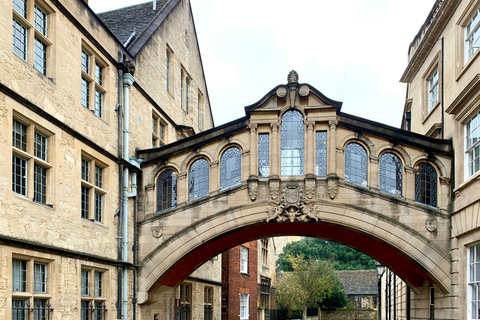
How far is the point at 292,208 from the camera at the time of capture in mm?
17578

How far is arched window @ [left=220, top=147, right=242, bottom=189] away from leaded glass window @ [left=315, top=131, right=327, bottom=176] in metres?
2.23

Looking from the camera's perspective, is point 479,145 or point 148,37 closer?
point 479,145

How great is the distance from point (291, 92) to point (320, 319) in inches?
1619

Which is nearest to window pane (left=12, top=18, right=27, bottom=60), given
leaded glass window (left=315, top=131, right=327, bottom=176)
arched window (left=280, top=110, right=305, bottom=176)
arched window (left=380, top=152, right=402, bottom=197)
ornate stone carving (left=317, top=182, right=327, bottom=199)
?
arched window (left=280, top=110, right=305, bottom=176)

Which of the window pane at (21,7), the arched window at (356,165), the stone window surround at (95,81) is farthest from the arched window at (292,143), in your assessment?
the window pane at (21,7)

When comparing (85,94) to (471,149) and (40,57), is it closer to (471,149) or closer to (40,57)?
(40,57)

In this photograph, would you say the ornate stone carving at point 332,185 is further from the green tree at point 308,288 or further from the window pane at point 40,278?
the green tree at point 308,288

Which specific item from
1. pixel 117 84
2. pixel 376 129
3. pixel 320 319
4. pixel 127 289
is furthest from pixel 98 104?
pixel 320 319

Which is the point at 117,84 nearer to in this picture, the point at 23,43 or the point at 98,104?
the point at 98,104

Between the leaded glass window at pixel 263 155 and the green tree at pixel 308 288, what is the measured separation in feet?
108

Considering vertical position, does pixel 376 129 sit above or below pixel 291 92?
Answer: below

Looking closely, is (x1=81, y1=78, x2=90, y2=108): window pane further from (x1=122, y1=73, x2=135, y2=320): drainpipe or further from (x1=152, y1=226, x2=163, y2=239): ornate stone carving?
(x1=152, y1=226, x2=163, y2=239): ornate stone carving

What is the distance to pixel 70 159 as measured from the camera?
14.4m

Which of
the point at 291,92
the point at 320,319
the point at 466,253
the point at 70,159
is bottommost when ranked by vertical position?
the point at 320,319
